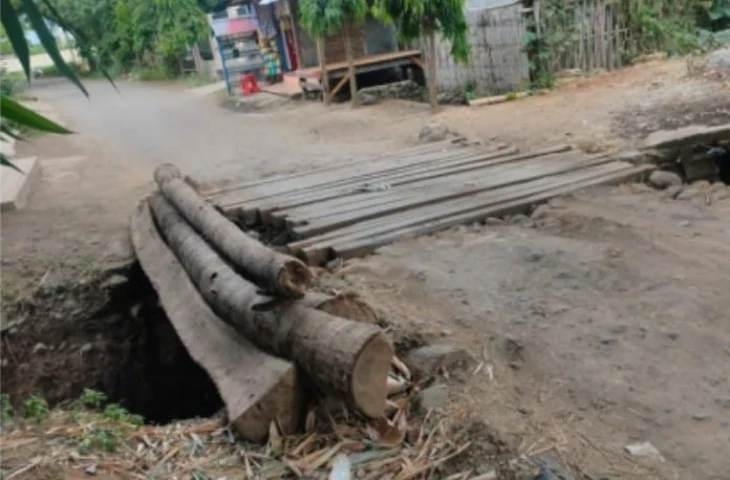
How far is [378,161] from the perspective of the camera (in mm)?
7574

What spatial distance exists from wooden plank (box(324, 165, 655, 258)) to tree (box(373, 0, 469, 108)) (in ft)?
18.2

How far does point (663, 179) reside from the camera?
5801mm

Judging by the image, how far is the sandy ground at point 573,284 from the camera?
278 centimetres

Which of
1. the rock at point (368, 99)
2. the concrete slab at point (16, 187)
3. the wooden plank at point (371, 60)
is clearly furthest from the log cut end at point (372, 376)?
the wooden plank at point (371, 60)

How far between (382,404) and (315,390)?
38 centimetres

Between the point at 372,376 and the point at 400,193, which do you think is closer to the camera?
the point at 372,376

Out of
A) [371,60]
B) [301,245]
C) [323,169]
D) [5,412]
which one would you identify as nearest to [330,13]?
[371,60]

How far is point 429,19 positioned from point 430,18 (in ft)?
0.07

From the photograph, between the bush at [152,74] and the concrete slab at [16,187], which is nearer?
the concrete slab at [16,187]

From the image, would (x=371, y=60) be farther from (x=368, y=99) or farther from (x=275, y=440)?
(x=275, y=440)

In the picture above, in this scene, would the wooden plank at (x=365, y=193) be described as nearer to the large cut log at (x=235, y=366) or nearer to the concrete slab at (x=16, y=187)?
the large cut log at (x=235, y=366)

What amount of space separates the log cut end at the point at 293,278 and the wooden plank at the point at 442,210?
4.28 ft

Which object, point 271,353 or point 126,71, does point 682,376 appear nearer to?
point 271,353

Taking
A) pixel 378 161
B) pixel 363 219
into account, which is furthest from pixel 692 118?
pixel 363 219
